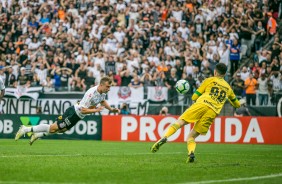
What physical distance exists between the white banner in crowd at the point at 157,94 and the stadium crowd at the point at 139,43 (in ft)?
0.85

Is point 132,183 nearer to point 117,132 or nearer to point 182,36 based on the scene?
point 117,132

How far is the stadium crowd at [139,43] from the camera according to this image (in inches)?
1174

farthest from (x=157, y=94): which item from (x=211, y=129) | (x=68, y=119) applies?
(x=68, y=119)

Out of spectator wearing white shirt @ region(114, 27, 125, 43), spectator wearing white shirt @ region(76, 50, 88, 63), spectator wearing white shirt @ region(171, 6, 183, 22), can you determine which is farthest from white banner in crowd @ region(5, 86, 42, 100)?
spectator wearing white shirt @ region(171, 6, 183, 22)

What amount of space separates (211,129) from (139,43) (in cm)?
672

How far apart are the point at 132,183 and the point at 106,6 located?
23.7m

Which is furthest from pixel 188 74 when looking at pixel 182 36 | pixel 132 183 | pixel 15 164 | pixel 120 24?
pixel 132 183

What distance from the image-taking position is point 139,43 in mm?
32156

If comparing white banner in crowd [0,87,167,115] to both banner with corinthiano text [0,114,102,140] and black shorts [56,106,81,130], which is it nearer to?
banner with corinthiano text [0,114,102,140]

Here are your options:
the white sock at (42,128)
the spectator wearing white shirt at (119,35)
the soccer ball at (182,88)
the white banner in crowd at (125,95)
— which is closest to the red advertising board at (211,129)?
the white banner in crowd at (125,95)

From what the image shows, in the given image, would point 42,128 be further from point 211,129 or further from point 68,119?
point 211,129

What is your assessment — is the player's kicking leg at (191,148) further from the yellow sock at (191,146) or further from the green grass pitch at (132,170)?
the green grass pitch at (132,170)

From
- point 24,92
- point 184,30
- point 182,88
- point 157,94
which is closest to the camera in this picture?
point 182,88

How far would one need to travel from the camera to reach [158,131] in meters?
27.5
